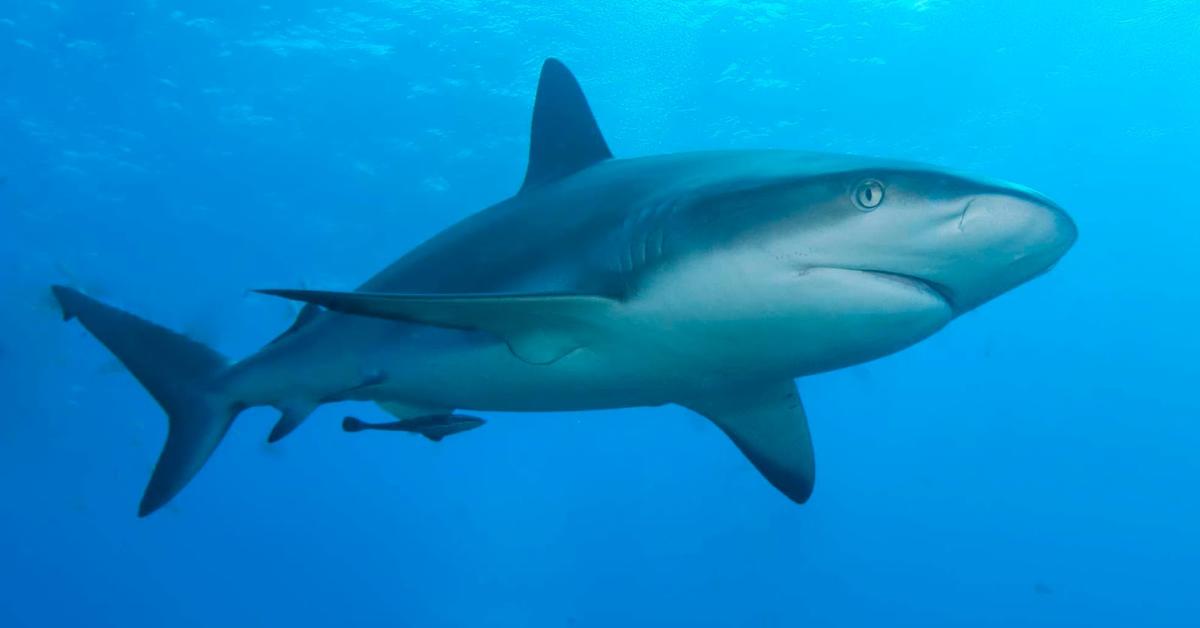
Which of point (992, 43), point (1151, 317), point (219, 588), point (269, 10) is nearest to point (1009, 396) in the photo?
point (1151, 317)

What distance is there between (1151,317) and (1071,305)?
5.53 metres

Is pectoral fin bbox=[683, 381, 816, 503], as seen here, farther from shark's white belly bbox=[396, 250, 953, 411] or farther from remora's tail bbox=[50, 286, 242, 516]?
remora's tail bbox=[50, 286, 242, 516]

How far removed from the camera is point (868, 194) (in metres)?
2.24

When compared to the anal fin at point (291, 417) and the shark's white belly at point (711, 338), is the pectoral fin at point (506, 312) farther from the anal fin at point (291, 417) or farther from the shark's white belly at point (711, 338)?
the anal fin at point (291, 417)

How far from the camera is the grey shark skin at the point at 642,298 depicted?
228 cm

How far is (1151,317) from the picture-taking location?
4188 cm

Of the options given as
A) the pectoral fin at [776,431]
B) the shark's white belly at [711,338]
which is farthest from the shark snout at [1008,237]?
the pectoral fin at [776,431]

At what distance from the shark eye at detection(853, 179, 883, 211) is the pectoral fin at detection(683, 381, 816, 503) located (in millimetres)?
1872

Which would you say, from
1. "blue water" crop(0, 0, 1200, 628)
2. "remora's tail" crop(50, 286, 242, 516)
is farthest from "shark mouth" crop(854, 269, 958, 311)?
"blue water" crop(0, 0, 1200, 628)

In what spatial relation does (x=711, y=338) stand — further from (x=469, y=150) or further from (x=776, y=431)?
(x=469, y=150)

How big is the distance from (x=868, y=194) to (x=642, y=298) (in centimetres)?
93

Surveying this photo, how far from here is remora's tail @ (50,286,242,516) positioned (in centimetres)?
452

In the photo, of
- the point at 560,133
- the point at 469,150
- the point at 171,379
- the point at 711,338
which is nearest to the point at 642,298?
the point at 711,338

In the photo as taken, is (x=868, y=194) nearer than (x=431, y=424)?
Yes
